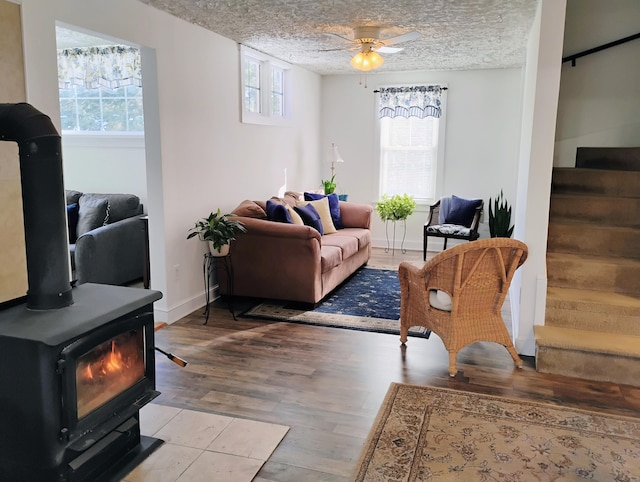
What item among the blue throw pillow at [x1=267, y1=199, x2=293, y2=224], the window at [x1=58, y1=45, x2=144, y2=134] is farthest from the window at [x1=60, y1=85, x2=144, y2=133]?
the blue throw pillow at [x1=267, y1=199, x2=293, y2=224]

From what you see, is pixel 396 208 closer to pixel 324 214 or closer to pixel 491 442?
pixel 324 214

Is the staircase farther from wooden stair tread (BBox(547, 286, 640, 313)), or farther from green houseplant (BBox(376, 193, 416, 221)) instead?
green houseplant (BBox(376, 193, 416, 221))

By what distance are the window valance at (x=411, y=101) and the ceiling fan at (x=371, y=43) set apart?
243 cm

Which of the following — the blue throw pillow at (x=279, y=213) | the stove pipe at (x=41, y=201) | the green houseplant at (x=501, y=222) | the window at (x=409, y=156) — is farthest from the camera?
the window at (x=409, y=156)

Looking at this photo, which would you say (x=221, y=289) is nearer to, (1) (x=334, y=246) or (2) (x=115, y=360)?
(1) (x=334, y=246)

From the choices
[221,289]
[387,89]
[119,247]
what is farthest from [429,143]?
[119,247]

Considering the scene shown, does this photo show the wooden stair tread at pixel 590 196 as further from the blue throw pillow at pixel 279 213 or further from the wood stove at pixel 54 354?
the wood stove at pixel 54 354

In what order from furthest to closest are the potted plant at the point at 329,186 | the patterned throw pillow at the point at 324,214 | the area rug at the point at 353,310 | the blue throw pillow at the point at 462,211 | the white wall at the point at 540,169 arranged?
1. the potted plant at the point at 329,186
2. the blue throw pillow at the point at 462,211
3. the patterned throw pillow at the point at 324,214
4. the area rug at the point at 353,310
5. the white wall at the point at 540,169

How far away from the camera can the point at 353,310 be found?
4.67 meters

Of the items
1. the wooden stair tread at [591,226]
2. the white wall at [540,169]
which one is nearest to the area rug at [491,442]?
the white wall at [540,169]

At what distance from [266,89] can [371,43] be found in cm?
159

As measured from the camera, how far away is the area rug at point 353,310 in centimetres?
428

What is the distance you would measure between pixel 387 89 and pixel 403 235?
2.01m

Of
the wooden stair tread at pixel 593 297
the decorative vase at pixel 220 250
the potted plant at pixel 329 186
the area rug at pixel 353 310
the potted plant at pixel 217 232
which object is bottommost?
the area rug at pixel 353 310
